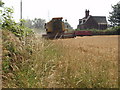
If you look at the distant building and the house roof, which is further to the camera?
the house roof

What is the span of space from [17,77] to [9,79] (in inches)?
6.7

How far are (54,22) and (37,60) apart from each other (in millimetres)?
15150

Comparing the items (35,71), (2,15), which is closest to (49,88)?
(35,71)

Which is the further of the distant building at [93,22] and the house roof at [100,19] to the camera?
the house roof at [100,19]

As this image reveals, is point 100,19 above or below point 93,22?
above

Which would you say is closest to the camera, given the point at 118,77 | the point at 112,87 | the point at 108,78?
the point at 112,87

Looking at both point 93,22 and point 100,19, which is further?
point 100,19

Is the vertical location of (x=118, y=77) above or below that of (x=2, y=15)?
below

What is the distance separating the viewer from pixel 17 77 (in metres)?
3.07

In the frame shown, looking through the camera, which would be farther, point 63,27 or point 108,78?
point 63,27

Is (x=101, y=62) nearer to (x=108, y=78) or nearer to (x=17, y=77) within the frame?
(x=108, y=78)

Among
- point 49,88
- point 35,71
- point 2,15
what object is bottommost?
point 49,88

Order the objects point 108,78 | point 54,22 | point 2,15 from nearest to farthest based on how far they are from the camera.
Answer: point 108,78, point 2,15, point 54,22

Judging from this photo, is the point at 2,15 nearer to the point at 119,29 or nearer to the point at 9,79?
Result: the point at 9,79
